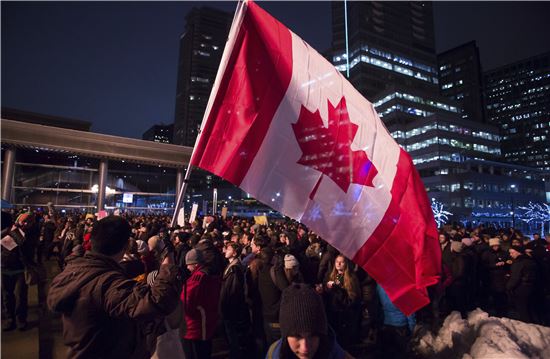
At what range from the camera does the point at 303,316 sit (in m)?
1.83

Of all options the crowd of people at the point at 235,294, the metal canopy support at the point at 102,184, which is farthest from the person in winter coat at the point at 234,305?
the metal canopy support at the point at 102,184

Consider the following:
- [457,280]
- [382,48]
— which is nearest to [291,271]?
[457,280]

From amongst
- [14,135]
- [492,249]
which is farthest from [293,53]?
[14,135]

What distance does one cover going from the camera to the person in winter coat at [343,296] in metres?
4.99

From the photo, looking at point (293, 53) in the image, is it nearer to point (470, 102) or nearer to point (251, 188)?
point (251, 188)

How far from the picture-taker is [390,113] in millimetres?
85438

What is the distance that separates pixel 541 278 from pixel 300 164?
21.3ft

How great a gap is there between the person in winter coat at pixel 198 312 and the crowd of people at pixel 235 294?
0.01 metres

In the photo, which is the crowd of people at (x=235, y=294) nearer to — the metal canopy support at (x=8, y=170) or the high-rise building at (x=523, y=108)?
the metal canopy support at (x=8, y=170)

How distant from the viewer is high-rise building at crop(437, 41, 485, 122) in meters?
127

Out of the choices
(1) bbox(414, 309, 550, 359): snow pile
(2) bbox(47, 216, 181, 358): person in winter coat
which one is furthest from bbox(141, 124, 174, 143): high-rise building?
(2) bbox(47, 216, 181, 358): person in winter coat

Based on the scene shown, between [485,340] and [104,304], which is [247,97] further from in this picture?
[485,340]

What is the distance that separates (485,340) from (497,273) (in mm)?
5105

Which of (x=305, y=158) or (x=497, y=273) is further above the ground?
(x=305, y=158)
